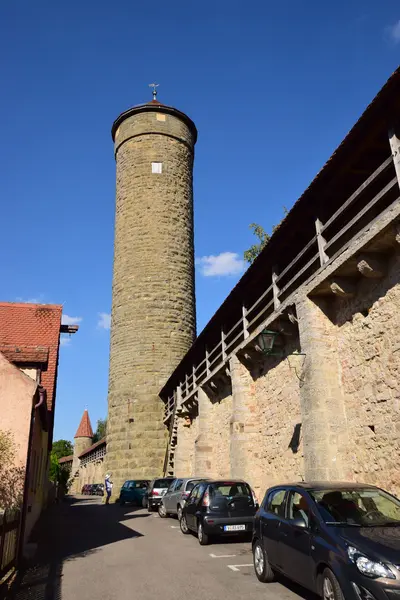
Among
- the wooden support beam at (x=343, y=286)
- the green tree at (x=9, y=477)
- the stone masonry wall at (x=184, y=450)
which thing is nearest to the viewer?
the green tree at (x=9, y=477)

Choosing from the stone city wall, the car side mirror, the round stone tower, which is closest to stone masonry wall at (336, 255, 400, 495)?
the stone city wall

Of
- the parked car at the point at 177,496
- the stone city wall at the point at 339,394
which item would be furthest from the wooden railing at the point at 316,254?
the parked car at the point at 177,496

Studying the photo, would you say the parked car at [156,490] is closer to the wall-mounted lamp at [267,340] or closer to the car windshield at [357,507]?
the wall-mounted lamp at [267,340]

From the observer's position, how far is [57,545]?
10047mm

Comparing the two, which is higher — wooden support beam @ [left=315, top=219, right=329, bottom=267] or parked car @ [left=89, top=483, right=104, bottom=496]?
wooden support beam @ [left=315, top=219, right=329, bottom=267]

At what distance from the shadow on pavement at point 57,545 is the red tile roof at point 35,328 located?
4374 millimetres

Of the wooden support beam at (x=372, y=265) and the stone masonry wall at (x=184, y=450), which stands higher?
the wooden support beam at (x=372, y=265)

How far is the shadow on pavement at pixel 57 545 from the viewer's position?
20.3 ft

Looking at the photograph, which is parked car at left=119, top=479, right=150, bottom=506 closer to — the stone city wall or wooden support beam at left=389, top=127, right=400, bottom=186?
the stone city wall

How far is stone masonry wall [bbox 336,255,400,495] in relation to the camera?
743cm

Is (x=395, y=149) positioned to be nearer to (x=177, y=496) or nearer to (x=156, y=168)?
(x=177, y=496)

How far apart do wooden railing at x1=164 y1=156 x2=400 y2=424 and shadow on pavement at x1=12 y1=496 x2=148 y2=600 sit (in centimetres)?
554

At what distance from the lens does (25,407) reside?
8.60 m

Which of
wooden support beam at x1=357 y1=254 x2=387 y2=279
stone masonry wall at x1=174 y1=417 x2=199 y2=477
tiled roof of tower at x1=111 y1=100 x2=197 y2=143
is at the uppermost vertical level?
tiled roof of tower at x1=111 y1=100 x2=197 y2=143
